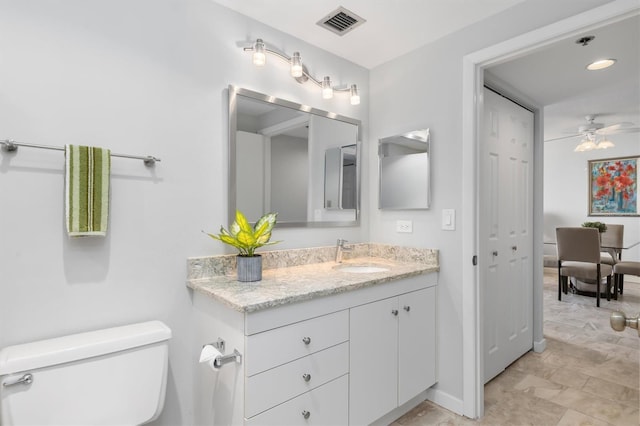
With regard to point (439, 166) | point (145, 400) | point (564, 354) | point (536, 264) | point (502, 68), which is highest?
point (502, 68)

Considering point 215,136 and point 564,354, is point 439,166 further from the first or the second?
point 564,354

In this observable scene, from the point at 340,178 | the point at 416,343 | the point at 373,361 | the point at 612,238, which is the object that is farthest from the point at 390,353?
the point at 612,238

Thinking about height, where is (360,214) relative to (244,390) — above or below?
above

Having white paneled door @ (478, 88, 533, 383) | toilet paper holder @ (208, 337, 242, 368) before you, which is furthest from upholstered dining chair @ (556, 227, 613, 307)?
toilet paper holder @ (208, 337, 242, 368)

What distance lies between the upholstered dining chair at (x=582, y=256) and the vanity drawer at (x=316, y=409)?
13.0ft

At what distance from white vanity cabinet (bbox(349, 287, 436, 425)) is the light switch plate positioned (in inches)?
15.4

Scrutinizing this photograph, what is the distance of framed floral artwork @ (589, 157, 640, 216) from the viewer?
5.14m

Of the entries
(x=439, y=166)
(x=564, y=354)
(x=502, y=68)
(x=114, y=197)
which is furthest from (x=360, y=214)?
(x=564, y=354)

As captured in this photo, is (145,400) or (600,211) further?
(600,211)

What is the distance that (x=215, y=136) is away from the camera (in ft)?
5.79

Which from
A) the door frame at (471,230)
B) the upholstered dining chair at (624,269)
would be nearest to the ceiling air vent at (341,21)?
the door frame at (471,230)

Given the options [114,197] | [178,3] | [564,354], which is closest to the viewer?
[114,197]

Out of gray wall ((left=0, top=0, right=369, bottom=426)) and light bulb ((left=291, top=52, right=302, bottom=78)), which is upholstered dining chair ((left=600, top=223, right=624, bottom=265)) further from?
gray wall ((left=0, top=0, right=369, bottom=426))

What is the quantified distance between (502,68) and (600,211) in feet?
15.4
